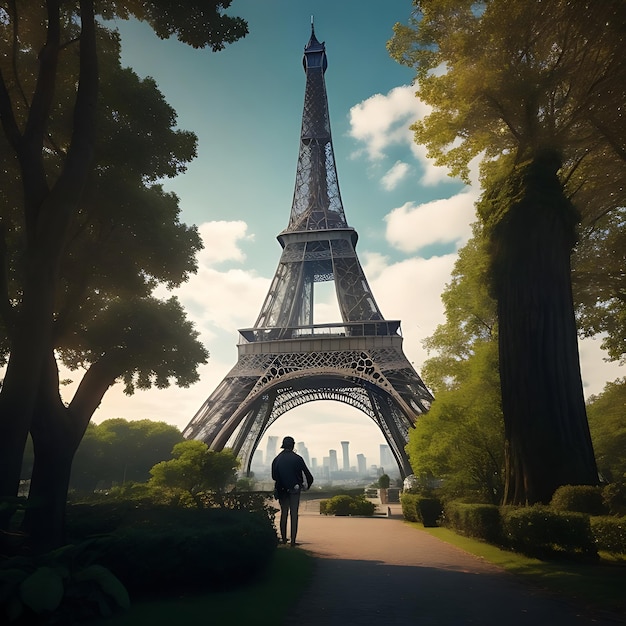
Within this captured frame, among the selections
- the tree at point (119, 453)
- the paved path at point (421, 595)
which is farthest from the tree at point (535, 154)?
the tree at point (119, 453)

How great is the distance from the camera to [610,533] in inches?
287

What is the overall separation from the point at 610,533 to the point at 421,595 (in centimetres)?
387

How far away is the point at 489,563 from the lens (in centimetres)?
802

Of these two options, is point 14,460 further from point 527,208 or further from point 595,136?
point 595,136

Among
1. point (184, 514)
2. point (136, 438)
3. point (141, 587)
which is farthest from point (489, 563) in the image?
point (136, 438)

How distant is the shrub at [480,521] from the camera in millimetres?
9727

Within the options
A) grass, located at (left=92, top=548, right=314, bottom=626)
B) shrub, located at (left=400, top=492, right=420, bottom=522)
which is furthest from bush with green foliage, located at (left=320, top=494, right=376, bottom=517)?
grass, located at (left=92, top=548, right=314, bottom=626)

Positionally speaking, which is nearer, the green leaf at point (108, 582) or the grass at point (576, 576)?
the green leaf at point (108, 582)

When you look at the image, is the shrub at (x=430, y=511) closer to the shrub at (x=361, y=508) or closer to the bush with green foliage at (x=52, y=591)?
the shrub at (x=361, y=508)

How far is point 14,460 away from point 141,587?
217cm

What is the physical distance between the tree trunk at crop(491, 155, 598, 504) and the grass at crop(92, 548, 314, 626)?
6174mm

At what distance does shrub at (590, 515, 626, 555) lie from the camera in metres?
7.12

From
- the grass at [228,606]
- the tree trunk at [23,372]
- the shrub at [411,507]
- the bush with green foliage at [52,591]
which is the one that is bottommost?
the shrub at [411,507]

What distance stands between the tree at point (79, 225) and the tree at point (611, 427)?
66.6 feet
